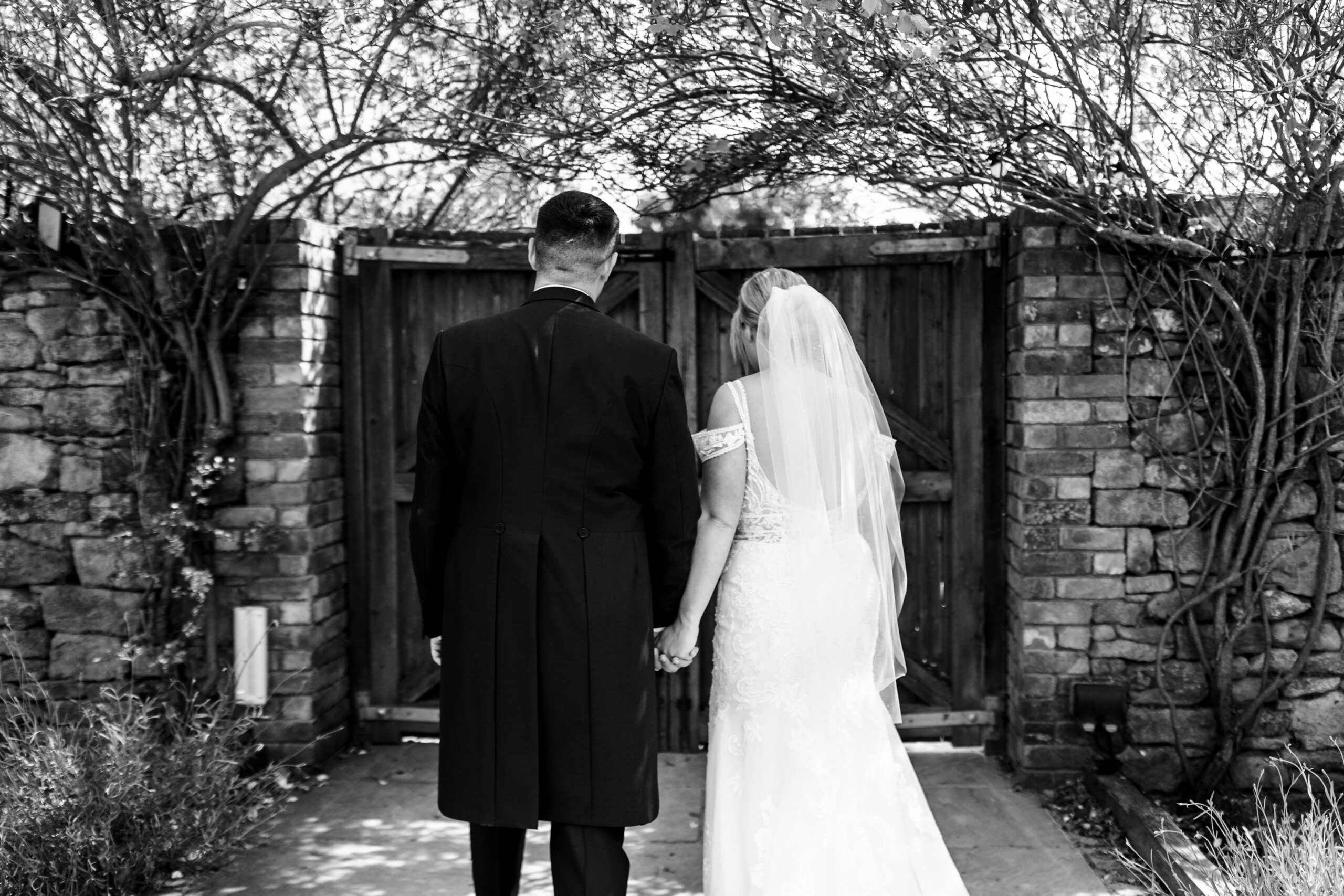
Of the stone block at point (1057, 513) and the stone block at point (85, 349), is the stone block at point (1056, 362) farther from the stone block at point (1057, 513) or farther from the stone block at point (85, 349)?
the stone block at point (85, 349)

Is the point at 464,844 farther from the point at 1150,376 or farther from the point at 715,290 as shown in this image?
the point at 1150,376

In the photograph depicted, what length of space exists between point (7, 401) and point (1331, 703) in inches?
199

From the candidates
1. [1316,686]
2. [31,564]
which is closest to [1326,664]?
[1316,686]

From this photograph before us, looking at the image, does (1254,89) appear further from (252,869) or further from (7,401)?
(7,401)

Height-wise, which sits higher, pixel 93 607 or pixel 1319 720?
pixel 93 607

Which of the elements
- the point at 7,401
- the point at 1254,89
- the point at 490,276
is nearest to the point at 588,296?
the point at 490,276

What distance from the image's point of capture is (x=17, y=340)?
4.22 meters

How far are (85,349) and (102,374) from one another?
12 centimetres

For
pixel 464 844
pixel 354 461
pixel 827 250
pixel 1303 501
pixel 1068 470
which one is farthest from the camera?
pixel 354 461

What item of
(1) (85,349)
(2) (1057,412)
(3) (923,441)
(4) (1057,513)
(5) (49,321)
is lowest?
(4) (1057,513)

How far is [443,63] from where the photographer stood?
423 cm

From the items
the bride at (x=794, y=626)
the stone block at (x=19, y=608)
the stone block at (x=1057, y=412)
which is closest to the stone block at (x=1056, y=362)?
the stone block at (x=1057, y=412)

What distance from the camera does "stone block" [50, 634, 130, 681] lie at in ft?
14.0

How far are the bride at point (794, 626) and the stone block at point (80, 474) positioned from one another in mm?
2513
